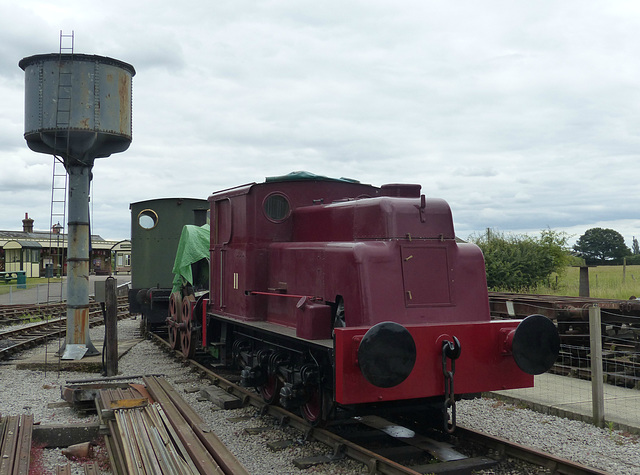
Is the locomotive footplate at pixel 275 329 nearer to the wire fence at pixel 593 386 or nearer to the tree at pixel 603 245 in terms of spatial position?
the wire fence at pixel 593 386

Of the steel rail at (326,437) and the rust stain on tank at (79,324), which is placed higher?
the rust stain on tank at (79,324)

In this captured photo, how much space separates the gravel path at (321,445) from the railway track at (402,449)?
109 mm

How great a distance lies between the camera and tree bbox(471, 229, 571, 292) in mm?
20656

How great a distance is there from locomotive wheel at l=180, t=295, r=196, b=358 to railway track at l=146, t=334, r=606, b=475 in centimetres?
372

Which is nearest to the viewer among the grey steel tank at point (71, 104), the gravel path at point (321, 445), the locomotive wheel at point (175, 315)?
the gravel path at point (321, 445)

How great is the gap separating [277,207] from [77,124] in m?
5.10

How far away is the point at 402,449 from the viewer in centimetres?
532

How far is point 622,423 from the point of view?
19.7 feet

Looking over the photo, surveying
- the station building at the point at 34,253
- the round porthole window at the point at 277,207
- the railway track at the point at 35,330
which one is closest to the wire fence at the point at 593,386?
the round porthole window at the point at 277,207

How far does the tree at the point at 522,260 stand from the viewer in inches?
813

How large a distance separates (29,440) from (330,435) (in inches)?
112

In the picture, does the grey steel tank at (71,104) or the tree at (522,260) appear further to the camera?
the tree at (522,260)

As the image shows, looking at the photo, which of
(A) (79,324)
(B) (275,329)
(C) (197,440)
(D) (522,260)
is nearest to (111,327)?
(A) (79,324)

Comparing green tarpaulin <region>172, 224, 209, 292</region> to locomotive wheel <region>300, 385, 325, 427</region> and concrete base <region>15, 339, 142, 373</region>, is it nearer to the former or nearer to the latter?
concrete base <region>15, 339, 142, 373</region>
